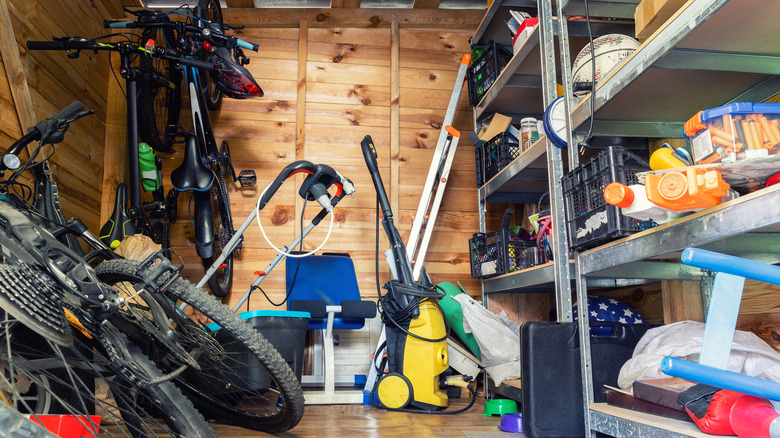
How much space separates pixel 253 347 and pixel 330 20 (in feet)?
8.09

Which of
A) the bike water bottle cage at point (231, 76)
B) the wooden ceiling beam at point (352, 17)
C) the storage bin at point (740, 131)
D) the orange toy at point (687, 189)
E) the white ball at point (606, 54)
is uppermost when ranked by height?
the wooden ceiling beam at point (352, 17)

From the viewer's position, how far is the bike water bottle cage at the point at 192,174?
254 centimetres

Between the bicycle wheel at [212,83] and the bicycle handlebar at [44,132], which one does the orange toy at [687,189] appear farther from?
the bicycle wheel at [212,83]

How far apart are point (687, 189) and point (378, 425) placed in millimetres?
1218

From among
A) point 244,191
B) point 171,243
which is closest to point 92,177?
→ point 171,243

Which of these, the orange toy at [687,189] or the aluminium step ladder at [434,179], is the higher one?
the aluminium step ladder at [434,179]

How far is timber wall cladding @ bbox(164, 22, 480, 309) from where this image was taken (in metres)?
3.03

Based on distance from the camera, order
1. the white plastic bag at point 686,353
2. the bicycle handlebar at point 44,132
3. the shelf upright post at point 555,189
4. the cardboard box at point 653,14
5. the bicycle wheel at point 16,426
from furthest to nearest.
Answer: the shelf upright post at point 555,189 → the bicycle handlebar at point 44,132 → the cardboard box at point 653,14 → the white plastic bag at point 686,353 → the bicycle wheel at point 16,426

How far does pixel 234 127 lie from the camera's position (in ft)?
10.1

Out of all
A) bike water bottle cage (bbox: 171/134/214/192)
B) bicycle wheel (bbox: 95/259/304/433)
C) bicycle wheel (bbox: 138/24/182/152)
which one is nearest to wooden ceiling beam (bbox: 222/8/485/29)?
bicycle wheel (bbox: 138/24/182/152)

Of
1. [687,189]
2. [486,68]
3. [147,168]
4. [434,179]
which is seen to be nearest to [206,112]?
[147,168]

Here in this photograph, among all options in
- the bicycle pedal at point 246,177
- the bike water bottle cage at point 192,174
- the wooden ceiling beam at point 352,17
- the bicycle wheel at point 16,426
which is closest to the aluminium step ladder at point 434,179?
the wooden ceiling beam at point 352,17

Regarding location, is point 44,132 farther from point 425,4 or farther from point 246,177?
point 425,4

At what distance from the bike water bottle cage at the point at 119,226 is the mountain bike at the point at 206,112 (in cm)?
24
